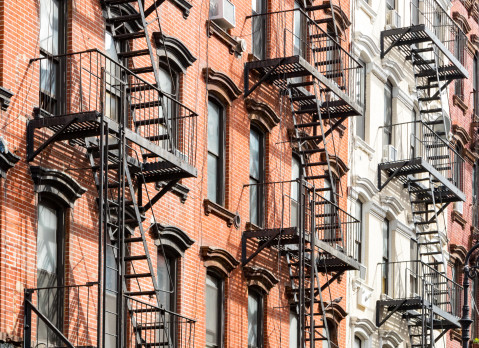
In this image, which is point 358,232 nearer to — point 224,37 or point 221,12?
point 224,37

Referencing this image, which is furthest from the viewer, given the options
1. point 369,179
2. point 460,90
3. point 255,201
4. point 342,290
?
point 460,90

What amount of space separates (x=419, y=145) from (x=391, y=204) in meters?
3.86

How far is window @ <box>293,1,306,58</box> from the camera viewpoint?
32969mm

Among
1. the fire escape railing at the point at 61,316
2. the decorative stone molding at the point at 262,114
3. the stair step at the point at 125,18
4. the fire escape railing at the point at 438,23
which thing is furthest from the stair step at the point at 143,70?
the fire escape railing at the point at 438,23

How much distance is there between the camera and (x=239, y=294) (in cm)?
2873

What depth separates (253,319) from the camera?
2983cm

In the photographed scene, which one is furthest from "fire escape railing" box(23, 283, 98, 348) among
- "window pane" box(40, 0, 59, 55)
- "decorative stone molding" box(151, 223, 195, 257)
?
"window pane" box(40, 0, 59, 55)

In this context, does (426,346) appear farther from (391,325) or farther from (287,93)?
(287,93)

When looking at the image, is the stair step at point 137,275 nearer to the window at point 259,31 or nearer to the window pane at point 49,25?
the window pane at point 49,25

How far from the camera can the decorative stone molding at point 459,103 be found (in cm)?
4559

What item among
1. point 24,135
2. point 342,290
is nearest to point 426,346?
point 342,290

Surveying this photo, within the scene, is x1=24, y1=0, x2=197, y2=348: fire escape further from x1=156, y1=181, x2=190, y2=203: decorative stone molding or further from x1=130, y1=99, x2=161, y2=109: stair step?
x1=156, y1=181, x2=190, y2=203: decorative stone molding

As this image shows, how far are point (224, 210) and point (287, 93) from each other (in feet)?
14.9

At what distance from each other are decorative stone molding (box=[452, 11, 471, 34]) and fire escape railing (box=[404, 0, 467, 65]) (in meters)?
0.47
